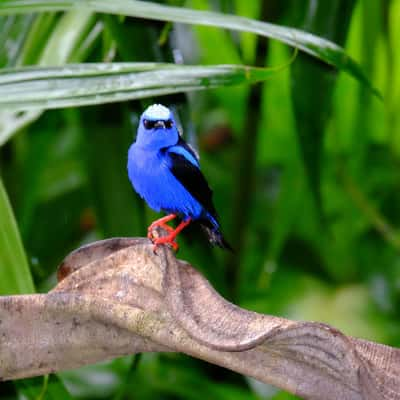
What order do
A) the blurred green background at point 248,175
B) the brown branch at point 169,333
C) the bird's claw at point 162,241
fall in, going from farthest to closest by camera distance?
1. the blurred green background at point 248,175
2. the bird's claw at point 162,241
3. the brown branch at point 169,333

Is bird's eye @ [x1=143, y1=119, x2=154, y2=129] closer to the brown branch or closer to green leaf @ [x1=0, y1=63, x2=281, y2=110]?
green leaf @ [x1=0, y1=63, x2=281, y2=110]

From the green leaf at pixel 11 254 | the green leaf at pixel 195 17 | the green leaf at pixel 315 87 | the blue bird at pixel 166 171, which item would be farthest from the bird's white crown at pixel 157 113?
the green leaf at pixel 315 87

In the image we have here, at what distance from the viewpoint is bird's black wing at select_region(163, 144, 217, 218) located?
124cm

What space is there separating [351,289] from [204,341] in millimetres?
1634

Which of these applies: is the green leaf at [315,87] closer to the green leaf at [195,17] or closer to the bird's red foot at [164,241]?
the green leaf at [195,17]

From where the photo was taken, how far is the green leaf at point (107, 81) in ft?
4.00

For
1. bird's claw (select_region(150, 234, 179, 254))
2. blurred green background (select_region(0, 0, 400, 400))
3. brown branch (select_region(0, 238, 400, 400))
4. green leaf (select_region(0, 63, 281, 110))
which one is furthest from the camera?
blurred green background (select_region(0, 0, 400, 400))

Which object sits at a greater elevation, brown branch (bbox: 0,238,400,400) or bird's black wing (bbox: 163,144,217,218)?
bird's black wing (bbox: 163,144,217,218)

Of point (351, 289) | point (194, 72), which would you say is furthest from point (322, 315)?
point (194, 72)

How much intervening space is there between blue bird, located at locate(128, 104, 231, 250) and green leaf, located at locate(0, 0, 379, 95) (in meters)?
0.14

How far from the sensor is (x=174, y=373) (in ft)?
7.41

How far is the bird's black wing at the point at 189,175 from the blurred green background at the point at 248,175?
189mm

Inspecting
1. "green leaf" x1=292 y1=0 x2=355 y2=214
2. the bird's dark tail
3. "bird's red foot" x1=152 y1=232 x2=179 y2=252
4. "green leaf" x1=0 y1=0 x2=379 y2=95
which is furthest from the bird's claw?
"green leaf" x1=292 y1=0 x2=355 y2=214

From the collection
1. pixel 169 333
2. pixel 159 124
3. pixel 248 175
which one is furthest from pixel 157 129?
pixel 248 175
